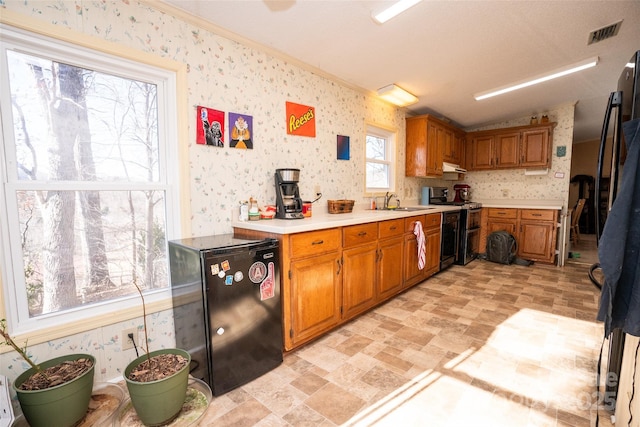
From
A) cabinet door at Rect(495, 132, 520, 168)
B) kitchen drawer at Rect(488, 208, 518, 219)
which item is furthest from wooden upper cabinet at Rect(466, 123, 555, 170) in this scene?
kitchen drawer at Rect(488, 208, 518, 219)

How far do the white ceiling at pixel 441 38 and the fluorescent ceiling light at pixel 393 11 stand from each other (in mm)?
51

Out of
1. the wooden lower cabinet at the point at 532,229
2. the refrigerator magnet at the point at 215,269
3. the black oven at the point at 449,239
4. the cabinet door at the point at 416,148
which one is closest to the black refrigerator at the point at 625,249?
the refrigerator magnet at the point at 215,269

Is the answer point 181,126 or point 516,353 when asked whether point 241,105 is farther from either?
point 516,353

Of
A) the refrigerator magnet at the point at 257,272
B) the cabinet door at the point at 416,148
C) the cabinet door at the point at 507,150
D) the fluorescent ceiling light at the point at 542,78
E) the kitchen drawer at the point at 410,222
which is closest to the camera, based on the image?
the refrigerator magnet at the point at 257,272

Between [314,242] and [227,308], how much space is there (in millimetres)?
774

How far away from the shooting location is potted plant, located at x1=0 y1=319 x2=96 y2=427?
1.21m

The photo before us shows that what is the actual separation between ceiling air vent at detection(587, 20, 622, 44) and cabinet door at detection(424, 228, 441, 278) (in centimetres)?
235

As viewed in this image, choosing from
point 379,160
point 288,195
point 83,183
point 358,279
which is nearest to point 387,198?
point 379,160

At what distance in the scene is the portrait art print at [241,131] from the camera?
227 centimetres

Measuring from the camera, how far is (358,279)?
2545mm

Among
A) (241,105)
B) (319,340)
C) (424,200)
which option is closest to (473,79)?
(424,200)

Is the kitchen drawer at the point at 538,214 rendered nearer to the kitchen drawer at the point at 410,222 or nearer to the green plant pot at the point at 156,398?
the kitchen drawer at the point at 410,222

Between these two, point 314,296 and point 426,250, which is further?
point 426,250

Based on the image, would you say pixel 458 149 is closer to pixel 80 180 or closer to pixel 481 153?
pixel 481 153
